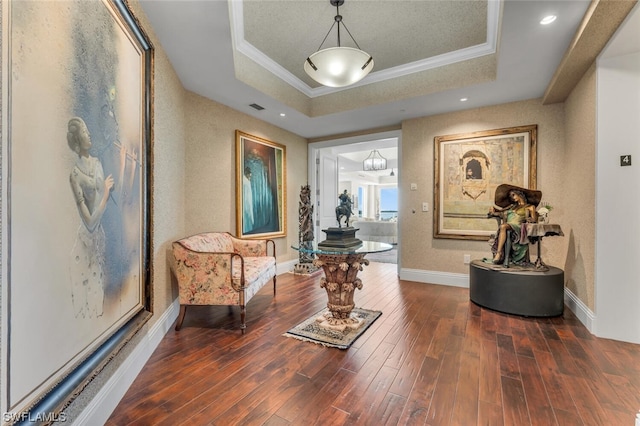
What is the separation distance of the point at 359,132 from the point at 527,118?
2.52 meters

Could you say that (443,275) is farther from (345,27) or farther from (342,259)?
(345,27)

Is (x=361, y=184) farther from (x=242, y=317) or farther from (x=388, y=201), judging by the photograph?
(x=242, y=317)

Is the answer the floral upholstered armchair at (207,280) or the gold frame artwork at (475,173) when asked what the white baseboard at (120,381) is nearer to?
the floral upholstered armchair at (207,280)

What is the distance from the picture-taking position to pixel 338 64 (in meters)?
2.42

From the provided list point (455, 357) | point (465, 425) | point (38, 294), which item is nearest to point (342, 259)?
point (455, 357)

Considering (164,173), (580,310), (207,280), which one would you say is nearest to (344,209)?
(207,280)

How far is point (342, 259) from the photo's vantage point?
259cm

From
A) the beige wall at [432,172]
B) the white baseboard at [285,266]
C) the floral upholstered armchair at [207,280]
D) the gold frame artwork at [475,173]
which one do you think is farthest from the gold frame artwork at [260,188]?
the gold frame artwork at [475,173]

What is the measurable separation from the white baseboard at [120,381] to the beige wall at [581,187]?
3.83m

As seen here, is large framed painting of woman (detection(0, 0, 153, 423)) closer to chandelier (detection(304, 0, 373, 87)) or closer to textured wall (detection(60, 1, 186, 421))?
textured wall (detection(60, 1, 186, 421))

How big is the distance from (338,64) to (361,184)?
1152 cm

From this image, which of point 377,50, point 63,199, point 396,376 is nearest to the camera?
point 63,199

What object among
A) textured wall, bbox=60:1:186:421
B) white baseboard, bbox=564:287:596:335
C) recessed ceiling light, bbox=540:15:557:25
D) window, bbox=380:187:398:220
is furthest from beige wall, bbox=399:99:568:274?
window, bbox=380:187:398:220

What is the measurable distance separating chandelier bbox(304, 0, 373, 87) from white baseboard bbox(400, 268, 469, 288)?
311 centimetres
